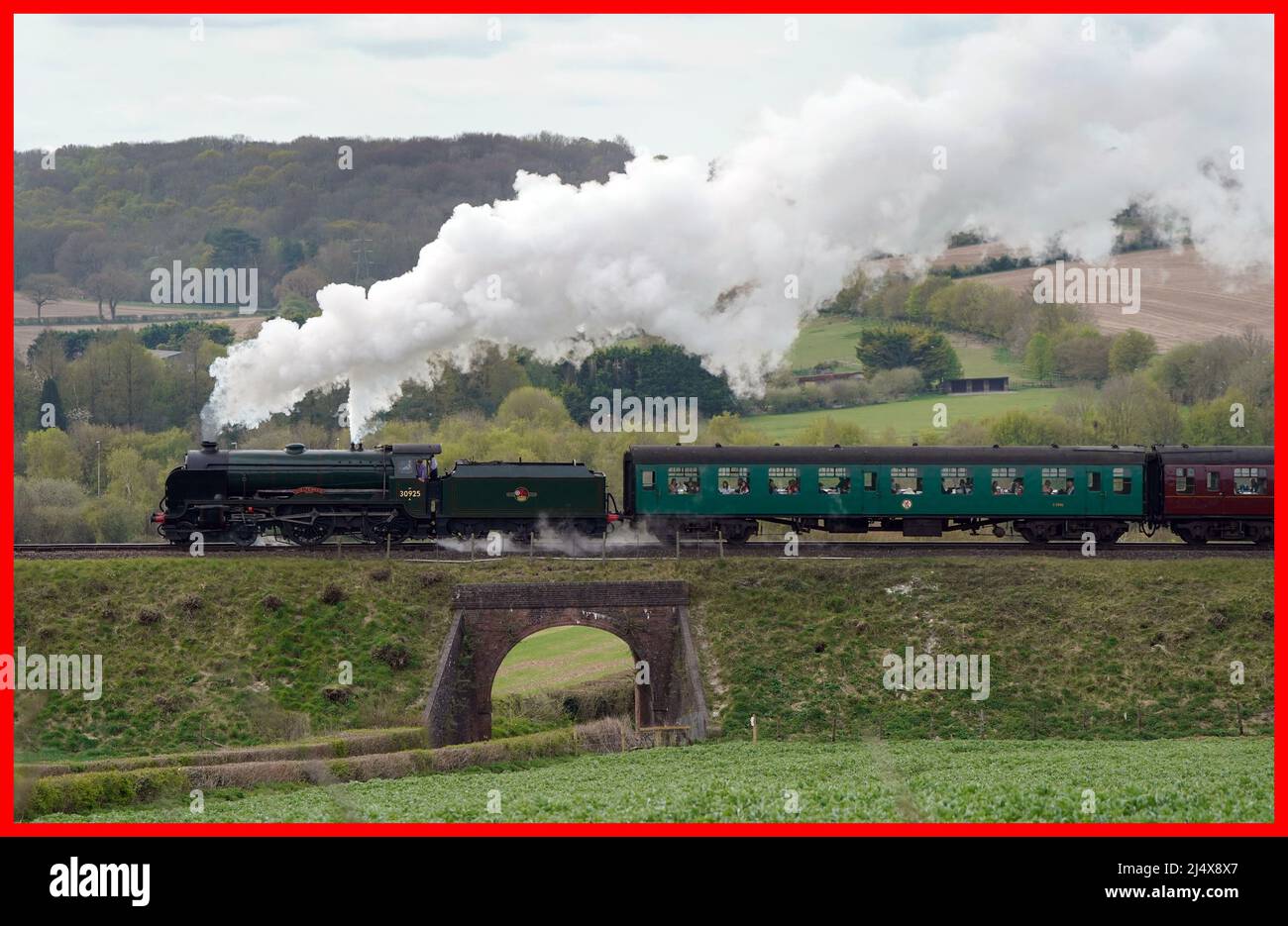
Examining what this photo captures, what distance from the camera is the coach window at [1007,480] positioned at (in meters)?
59.2

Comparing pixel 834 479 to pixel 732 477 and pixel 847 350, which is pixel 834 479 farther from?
pixel 847 350

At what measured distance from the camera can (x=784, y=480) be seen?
5891 cm

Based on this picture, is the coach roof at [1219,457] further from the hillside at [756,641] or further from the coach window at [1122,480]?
the hillside at [756,641]

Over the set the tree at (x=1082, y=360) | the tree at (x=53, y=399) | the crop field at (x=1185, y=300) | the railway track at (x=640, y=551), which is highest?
the crop field at (x=1185, y=300)

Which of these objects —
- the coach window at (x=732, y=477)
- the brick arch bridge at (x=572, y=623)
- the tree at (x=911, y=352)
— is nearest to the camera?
the brick arch bridge at (x=572, y=623)

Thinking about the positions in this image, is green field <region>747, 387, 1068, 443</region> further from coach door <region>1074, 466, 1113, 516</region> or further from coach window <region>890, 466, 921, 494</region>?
coach window <region>890, 466, 921, 494</region>

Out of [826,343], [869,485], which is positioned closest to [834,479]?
[869,485]

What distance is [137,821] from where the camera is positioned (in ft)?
116

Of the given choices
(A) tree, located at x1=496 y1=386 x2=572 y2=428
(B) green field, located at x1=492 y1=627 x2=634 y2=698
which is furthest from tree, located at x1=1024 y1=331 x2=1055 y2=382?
(B) green field, located at x1=492 y1=627 x2=634 y2=698

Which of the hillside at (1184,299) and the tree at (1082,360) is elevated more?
the hillside at (1184,299)

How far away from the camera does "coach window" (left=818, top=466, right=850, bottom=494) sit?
5909 cm

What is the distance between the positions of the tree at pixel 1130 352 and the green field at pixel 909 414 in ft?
20.0

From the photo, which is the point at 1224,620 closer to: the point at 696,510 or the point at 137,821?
the point at 696,510

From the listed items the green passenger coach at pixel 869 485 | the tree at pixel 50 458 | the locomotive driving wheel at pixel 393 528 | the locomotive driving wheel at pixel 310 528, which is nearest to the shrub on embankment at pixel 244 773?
the locomotive driving wheel at pixel 393 528
